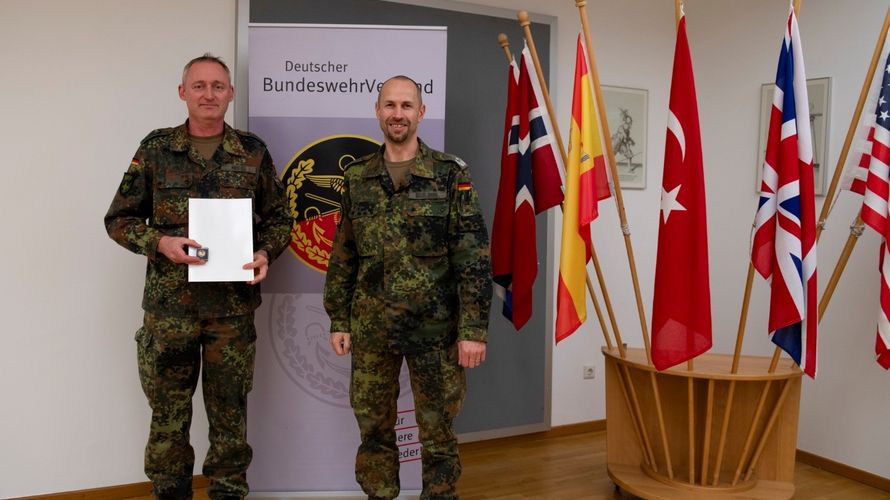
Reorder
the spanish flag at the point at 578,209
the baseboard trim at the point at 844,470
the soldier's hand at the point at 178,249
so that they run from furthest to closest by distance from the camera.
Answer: the baseboard trim at the point at 844,470
the spanish flag at the point at 578,209
the soldier's hand at the point at 178,249

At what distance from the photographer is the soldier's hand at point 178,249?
2.30 meters

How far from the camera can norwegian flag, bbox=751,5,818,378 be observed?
8.20 ft

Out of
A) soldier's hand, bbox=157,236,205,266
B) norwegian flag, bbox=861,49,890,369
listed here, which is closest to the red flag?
norwegian flag, bbox=861,49,890,369

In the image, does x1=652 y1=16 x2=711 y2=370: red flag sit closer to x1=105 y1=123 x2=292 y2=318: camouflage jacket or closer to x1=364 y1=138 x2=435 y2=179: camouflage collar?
x1=364 y1=138 x2=435 y2=179: camouflage collar

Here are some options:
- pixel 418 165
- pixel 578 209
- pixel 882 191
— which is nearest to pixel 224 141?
pixel 418 165

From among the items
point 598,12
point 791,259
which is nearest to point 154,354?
point 791,259

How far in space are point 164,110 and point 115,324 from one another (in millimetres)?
958

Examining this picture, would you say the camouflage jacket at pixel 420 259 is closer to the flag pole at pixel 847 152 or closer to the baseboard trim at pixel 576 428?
the flag pole at pixel 847 152

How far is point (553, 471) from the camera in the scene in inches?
131

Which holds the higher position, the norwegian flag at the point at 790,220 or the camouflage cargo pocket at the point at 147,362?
the norwegian flag at the point at 790,220

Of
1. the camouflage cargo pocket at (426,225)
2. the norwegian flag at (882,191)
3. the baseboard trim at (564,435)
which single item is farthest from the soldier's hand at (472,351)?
the norwegian flag at (882,191)

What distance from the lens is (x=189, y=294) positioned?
7.88 ft

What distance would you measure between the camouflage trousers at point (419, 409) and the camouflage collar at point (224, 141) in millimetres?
878

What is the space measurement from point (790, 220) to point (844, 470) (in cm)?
156
